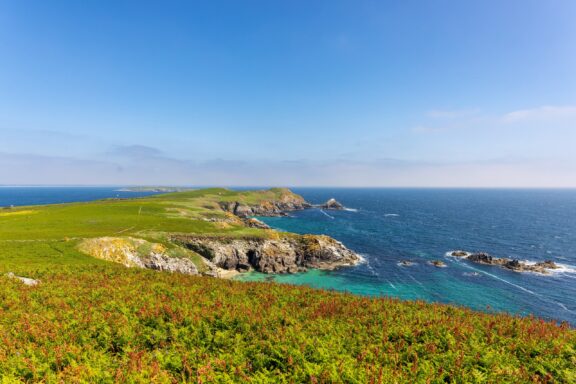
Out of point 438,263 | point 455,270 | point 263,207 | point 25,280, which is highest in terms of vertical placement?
point 25,280

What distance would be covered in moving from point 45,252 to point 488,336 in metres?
48.2

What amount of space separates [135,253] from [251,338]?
43.9 m

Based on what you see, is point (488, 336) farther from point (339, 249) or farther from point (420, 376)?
point (339, 249)

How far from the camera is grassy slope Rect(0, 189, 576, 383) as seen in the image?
8398 millimetres

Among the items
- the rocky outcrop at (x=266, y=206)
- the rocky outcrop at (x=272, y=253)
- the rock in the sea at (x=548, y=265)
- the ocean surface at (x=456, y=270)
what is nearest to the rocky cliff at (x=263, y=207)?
the rocky outcrop at (x=266, y=206)

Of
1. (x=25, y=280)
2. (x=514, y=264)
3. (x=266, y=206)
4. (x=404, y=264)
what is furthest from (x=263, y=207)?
(x=25, y=280)

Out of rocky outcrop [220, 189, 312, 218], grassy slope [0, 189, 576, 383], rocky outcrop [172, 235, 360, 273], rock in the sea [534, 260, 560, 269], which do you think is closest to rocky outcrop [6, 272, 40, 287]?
grassy slope [0, 189, 576, 383]

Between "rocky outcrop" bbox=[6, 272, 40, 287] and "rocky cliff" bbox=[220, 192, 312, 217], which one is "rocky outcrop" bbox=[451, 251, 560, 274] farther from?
"rocky cliff" bbox=[220, 192, 312, 217]

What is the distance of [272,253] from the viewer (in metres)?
62.9

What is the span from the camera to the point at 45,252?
1448 inches

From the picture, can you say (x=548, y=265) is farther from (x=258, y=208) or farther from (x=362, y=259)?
(x=258, y=208)

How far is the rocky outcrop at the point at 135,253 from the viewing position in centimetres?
4291

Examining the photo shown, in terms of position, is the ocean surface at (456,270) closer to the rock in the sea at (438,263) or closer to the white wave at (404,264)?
the white wave at (404,264)

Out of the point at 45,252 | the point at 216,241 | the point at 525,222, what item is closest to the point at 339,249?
the point at 216,241
